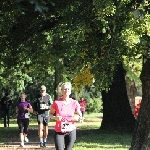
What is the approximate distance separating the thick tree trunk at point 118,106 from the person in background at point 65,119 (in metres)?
14.5

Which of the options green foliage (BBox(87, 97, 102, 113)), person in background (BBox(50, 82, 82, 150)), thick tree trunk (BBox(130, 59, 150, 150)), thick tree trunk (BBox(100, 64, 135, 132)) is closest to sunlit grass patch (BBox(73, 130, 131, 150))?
thick tree trunk (BBox(130, 59, 150, 150))

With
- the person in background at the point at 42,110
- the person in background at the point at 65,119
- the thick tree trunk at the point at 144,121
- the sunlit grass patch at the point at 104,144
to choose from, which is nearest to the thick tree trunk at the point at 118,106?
the sunlit grass patch at the point at 104,144

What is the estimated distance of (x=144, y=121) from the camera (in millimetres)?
11492

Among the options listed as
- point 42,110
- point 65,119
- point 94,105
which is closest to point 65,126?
point 65,119

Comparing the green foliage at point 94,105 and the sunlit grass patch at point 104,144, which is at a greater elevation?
the green foliage at point 94,105

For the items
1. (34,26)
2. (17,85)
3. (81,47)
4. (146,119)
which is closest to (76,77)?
(34,26)

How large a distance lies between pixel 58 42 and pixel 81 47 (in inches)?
245

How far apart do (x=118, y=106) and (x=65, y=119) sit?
49.6ft

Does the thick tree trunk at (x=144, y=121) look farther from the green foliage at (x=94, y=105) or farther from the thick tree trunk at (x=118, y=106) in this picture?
the green foliage at (x=94, y=105)

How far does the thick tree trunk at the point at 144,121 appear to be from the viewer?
11.4m

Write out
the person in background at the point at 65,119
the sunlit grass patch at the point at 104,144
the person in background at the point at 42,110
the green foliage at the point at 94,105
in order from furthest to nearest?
the green foliage at the point at 94,105
the sunlit grass patch at the point at 104,144
the person in background at the point at 42,110
the person in background at the point at 65,119

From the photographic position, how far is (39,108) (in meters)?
15.2

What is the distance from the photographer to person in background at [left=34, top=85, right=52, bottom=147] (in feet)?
49.1

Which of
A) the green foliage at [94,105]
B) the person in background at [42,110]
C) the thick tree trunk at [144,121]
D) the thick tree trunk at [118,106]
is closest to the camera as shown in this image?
the thick tree trunk at [144,121]
